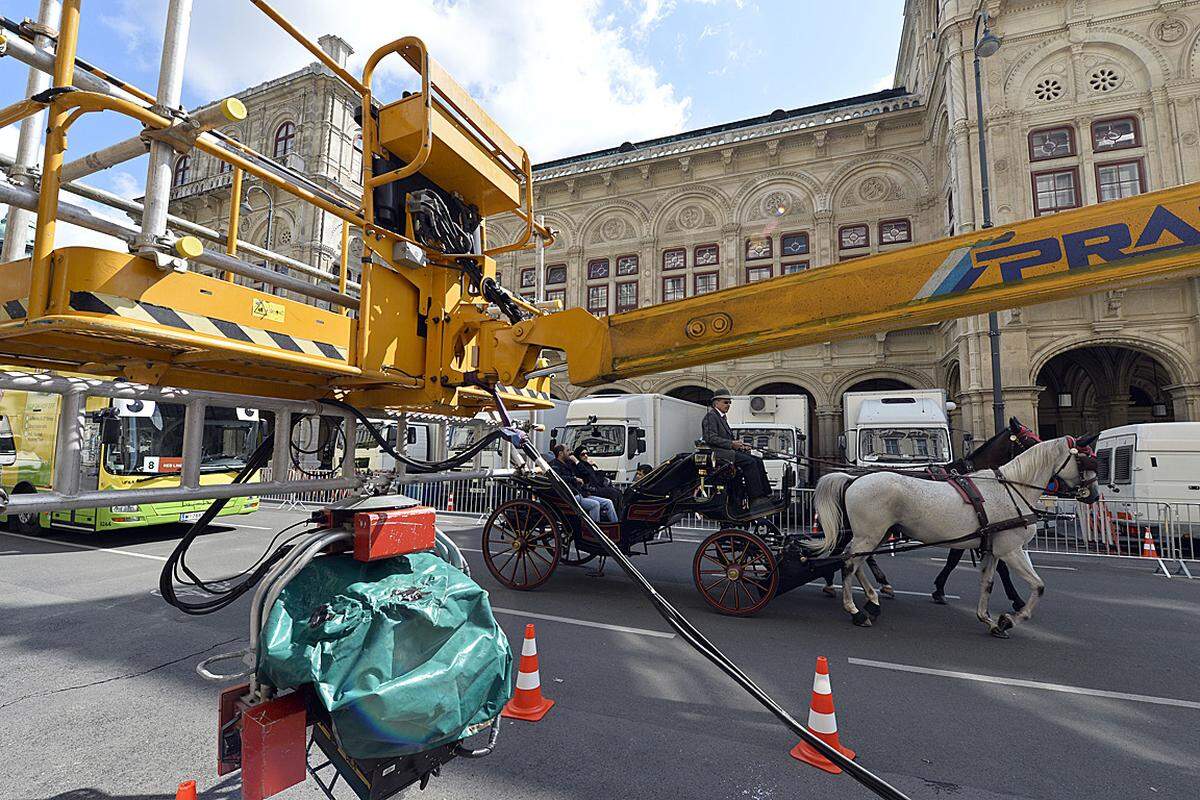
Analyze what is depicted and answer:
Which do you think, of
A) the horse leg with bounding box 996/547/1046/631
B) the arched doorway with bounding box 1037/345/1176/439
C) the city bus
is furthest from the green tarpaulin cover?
the arched doorway with bounding box 1037/345/1176/439

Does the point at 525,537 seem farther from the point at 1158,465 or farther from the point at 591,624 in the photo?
the point at 1158,465

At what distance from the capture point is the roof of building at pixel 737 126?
21.7m

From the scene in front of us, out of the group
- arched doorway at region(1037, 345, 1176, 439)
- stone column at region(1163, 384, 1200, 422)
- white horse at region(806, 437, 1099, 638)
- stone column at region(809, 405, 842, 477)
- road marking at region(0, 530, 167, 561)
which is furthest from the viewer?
stone column at region(809, 405, 842, 477)

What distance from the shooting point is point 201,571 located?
7.88m

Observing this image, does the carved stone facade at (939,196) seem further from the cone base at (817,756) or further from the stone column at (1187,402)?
the cone base at (817,756)

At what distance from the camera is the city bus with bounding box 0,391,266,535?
948 centimetres

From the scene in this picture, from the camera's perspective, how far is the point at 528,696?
3.99 m

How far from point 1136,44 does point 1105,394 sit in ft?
36.1

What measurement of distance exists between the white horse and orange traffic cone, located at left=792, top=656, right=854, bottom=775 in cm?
278

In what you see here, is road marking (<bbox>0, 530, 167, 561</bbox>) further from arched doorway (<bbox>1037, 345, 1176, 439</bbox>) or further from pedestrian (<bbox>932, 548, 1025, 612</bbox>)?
arched doorway (<bbox>1037, 345, 1176, 439</bbox>)

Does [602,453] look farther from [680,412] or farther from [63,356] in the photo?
[63,356]

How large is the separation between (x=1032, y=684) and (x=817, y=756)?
2.48 metres

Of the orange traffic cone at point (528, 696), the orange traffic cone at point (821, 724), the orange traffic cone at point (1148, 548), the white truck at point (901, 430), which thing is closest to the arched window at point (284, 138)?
the white truck at point (901, 430)

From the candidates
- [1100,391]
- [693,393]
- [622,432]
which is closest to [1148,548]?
[622,432]
